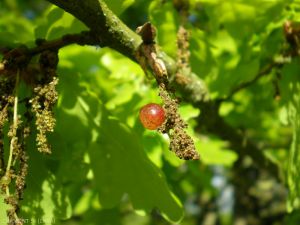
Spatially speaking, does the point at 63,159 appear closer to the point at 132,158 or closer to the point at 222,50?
the point at 132,158

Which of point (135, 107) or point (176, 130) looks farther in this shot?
point (135, 107)

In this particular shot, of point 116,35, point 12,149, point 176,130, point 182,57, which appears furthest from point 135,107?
point 176,130

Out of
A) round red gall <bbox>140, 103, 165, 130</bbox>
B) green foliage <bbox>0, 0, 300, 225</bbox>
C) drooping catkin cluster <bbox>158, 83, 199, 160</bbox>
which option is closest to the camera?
drooping catkin cluster <bbox>158, 83, 199, 160</bbox>

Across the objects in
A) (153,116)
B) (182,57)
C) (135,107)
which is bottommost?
(135,107)

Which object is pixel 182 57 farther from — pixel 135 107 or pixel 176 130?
pixel 176 130

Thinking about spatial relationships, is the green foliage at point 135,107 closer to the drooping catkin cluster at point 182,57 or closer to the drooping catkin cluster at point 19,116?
the drooping catkin cluster at point 182,57

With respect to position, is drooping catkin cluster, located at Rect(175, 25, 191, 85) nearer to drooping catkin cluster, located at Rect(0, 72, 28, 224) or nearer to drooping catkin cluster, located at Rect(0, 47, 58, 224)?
drooping catkin cluster, located at Rect(0, 47, 58, 224)

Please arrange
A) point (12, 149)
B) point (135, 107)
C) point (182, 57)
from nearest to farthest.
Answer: point (12, 149) → point (182, 57) → point (135, 107)

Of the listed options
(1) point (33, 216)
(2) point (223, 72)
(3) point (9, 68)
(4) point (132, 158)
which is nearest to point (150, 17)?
(2) point (223, 72)

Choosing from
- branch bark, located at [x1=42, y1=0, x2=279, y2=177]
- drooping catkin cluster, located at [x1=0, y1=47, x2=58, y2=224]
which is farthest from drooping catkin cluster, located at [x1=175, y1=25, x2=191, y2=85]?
drooping catkin cluster, located at [x1=0, y1=47, x2=58, y2=224]

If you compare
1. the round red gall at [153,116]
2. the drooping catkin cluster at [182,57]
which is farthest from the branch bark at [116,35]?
the round red gall at [153,116]

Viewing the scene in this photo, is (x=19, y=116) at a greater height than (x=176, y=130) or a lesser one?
lesser
